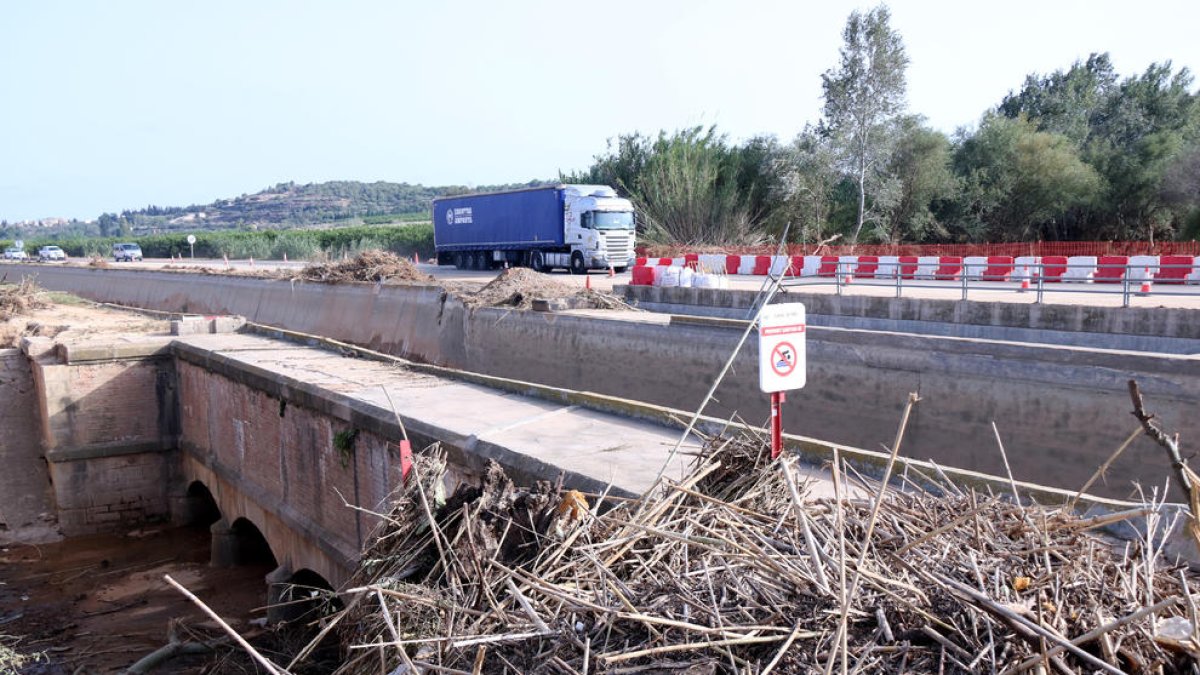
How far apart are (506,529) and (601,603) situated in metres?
0.99

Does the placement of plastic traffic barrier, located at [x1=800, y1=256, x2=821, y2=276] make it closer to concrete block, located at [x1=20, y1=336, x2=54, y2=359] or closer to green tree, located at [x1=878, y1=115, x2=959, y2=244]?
green tree, located at [x1=878, y1=115, x2=959, y2=244]

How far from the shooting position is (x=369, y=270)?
25.7m

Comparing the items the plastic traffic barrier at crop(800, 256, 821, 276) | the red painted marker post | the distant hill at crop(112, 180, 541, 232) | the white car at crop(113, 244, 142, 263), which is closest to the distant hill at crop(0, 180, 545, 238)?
the distant hill at crop(112, 180, 541, 232)

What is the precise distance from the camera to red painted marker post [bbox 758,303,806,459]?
5.53 m

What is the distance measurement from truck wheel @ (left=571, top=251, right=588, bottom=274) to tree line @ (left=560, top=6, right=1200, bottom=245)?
383 inches

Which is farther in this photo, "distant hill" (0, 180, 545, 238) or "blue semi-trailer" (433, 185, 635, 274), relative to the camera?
"distant hill" (0, 180, 545, 238)

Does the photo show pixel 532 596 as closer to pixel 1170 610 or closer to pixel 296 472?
pixel 1170 610

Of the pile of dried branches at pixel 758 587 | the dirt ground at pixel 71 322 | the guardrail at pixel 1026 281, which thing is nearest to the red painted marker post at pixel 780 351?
the pile of dried branches at pixel 758 587

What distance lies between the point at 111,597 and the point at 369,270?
519 inches

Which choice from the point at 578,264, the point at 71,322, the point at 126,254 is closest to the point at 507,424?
the point at 71,322

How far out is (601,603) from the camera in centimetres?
404

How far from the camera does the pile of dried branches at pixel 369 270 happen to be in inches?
1000

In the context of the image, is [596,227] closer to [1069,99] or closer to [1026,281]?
[1026,281]

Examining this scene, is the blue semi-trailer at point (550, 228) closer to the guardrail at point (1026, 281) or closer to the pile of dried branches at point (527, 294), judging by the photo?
the guardrail at point (1026, 281)
